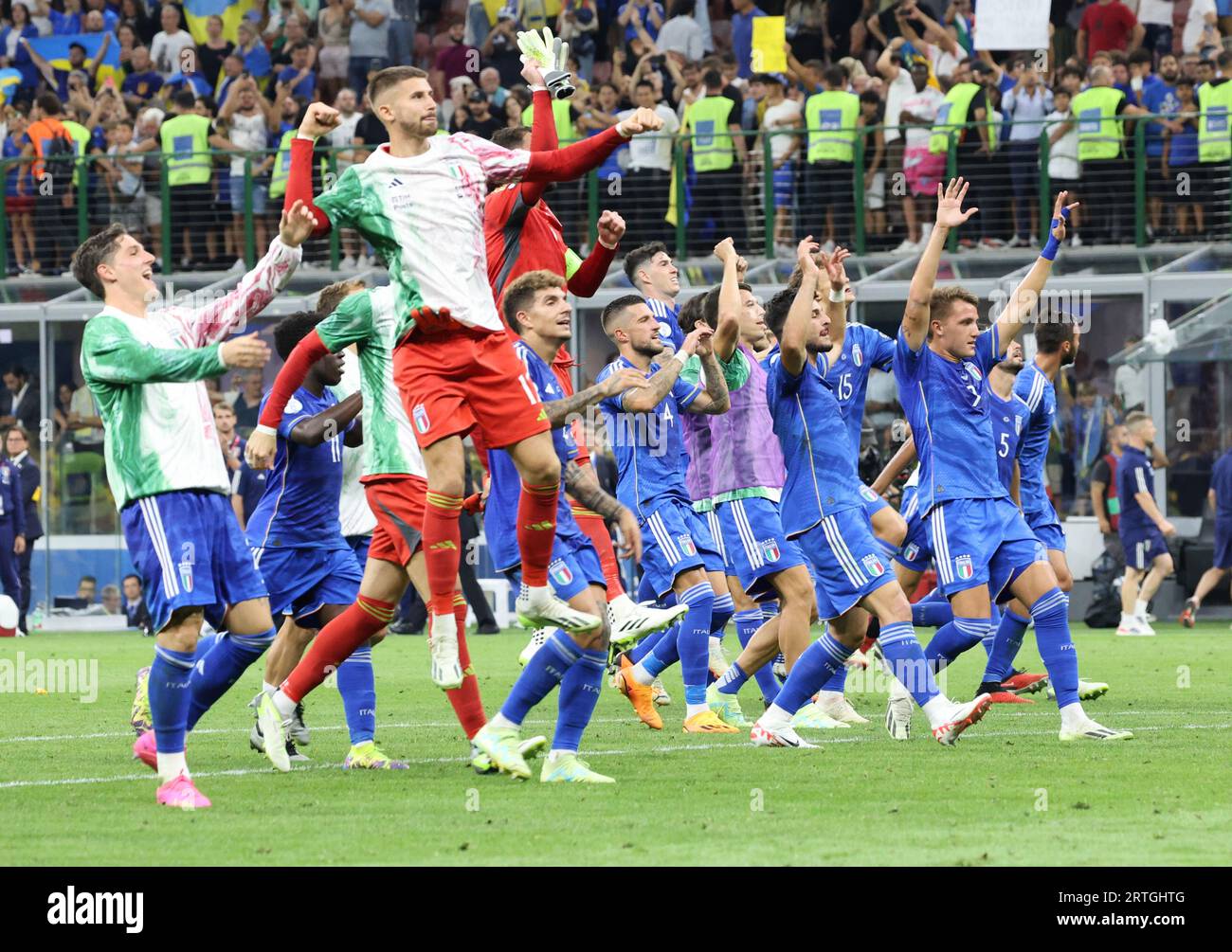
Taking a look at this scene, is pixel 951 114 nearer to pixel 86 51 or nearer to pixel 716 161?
pixel 716 161

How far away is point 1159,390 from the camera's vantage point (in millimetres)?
22172

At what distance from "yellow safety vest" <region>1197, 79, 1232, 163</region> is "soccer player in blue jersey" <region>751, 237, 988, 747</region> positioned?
13.3 metres

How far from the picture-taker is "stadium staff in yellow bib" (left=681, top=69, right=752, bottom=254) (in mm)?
23250

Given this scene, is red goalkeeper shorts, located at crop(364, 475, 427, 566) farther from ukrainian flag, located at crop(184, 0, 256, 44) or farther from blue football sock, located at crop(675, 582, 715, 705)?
ukrainian flag, located at crop(184, 0, 256, 44)

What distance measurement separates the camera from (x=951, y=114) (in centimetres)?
2233

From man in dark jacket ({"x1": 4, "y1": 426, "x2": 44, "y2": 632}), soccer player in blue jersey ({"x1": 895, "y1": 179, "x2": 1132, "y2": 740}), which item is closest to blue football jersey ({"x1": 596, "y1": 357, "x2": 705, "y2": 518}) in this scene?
soccer player in blue jersey ({"x1": 895, "y1": 179, "x2": 1132, "y2": 740})

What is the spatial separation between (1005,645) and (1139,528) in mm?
9172

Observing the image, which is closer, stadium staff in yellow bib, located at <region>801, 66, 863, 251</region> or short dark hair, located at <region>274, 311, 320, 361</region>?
short dark hair, located at <region>274, 311, 320, 361</region>

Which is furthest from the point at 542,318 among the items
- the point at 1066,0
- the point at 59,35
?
the point at 59,35

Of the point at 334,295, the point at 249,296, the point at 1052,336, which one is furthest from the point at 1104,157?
the point at 249,296

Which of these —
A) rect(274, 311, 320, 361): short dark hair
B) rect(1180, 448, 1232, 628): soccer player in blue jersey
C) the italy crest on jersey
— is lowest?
rect(1180, 448, 1232, 628): soccer player in blue jersey

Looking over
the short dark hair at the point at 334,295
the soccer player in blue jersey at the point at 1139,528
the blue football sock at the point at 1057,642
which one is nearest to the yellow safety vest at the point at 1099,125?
the soccer player in blue jersey at the point at 1139,528

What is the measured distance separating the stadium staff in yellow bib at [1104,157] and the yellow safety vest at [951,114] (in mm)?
1159
